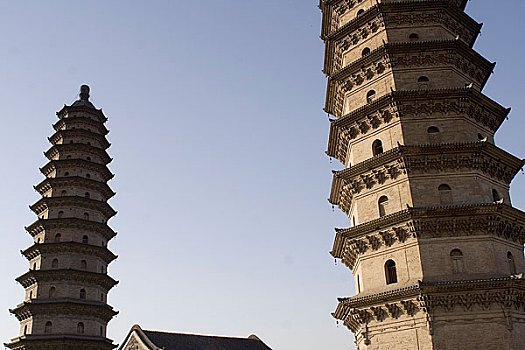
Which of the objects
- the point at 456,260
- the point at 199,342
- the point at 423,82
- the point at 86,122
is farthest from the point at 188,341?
the point at 423,82

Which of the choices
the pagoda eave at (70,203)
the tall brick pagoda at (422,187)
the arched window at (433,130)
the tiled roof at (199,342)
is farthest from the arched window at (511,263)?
the pagoda eave at (70,203)

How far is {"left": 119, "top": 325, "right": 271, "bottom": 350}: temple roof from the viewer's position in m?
34.8

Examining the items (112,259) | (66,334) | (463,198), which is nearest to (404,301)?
(463,198)

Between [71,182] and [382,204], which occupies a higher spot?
[71,182]

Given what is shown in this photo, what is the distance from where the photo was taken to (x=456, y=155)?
21453 millimetres

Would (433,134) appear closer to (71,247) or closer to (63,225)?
(71,247)

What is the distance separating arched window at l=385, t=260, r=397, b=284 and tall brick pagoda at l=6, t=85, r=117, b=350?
22.6 metres

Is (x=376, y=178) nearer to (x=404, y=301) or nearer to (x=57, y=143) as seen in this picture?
(x=404, y=301)

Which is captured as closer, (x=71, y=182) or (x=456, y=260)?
(x=456, y=260)

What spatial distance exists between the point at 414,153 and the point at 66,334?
25.4 metres

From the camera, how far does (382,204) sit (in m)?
21.9

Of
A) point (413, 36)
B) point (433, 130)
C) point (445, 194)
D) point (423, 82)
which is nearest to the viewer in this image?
point (445, 194)

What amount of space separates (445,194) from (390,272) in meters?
3.79

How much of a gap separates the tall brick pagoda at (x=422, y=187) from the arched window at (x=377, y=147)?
0.04m
